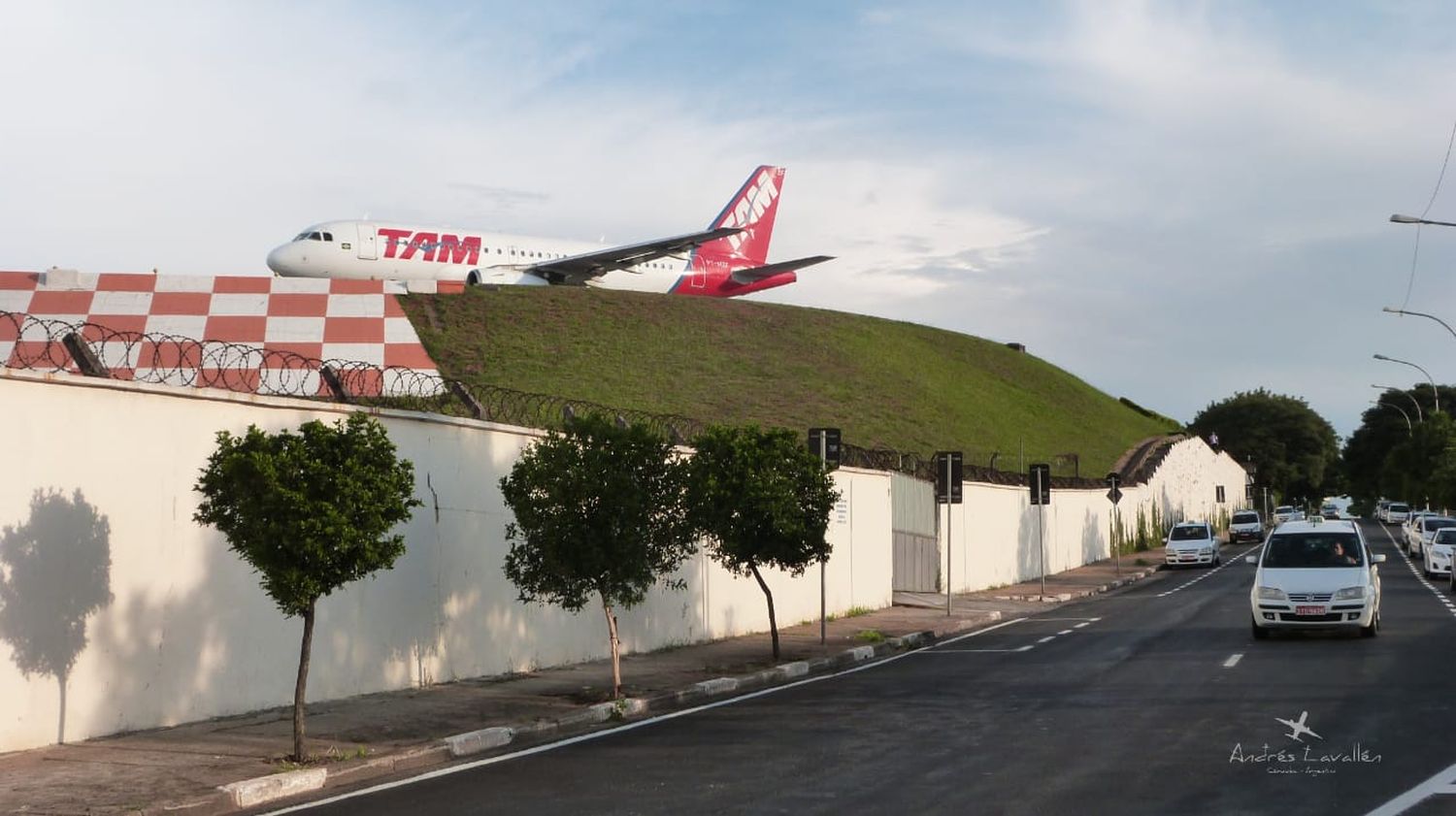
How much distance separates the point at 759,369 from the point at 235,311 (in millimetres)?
25633

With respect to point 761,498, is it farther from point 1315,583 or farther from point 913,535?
point 913,535

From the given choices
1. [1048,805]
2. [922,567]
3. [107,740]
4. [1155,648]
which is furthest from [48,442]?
[922,567]

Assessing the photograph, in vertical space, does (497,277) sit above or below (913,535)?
above

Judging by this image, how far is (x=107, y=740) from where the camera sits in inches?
459

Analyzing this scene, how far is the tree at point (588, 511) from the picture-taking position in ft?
47.4

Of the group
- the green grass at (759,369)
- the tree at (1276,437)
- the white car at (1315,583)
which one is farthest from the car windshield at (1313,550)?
the tree at (1276,437)

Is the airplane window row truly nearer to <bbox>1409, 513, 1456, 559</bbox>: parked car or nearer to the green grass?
the green grass

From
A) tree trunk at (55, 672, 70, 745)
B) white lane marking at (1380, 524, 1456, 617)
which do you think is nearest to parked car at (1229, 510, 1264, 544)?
white lane marking at (1380, 524, 1456, 617)

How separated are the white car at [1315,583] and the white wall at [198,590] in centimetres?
881

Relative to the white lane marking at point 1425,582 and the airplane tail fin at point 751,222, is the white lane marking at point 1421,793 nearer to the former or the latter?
the white lane marking at point 1425,582

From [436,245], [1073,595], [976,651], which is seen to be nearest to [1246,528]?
[1073,595]

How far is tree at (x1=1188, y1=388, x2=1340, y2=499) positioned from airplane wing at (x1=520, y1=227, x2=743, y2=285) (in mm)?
81568

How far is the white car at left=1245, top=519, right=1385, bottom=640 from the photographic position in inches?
801

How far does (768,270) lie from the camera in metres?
70.7
